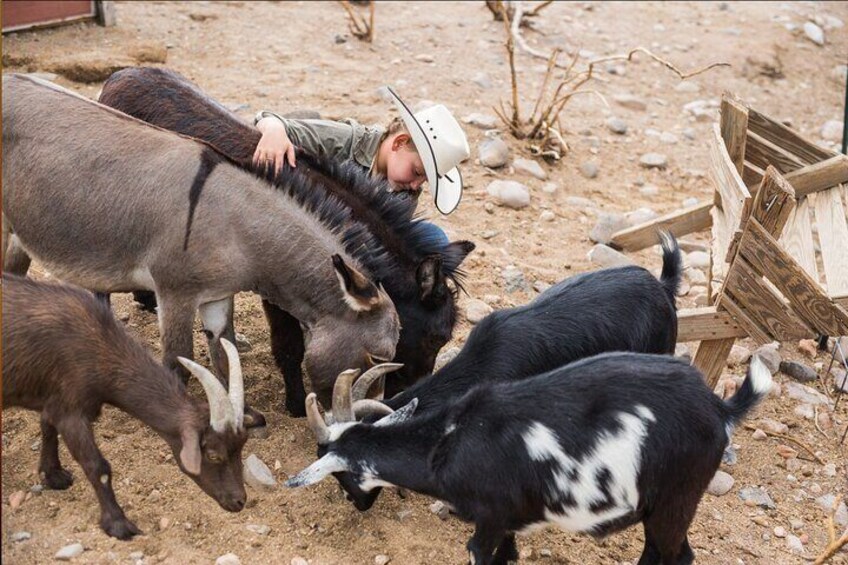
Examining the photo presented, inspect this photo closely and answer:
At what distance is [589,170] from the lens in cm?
946

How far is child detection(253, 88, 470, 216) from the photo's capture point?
19.5 feet

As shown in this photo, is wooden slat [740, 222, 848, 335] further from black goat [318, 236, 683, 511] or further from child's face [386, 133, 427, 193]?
child's face [386, 133, 427, 193]

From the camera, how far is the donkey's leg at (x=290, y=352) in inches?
229

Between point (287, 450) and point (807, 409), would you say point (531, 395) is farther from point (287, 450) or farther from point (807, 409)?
point (807, 409)

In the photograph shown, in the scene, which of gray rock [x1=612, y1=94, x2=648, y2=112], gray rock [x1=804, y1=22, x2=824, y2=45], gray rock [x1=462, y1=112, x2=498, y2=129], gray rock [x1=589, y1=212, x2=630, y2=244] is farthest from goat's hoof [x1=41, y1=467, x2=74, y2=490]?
gray rock [x1=804, y1=22, x2=824, y2=45]

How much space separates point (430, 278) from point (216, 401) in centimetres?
142

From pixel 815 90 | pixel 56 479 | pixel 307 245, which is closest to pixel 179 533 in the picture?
pixel 56 479

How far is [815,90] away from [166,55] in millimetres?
8099

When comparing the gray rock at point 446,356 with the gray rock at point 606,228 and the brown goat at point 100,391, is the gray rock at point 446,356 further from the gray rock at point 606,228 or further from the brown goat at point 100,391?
the gray rock at point 606,228

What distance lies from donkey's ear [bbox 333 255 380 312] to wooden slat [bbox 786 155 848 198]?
344 centimetres

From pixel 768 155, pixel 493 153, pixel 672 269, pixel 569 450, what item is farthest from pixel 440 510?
pixel 493 153

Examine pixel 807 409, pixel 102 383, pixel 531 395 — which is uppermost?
pixel 531 395

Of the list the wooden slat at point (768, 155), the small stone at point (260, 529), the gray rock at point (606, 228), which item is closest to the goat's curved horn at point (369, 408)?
the small stone at point (260, 529)

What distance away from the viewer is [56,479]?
195 inches
